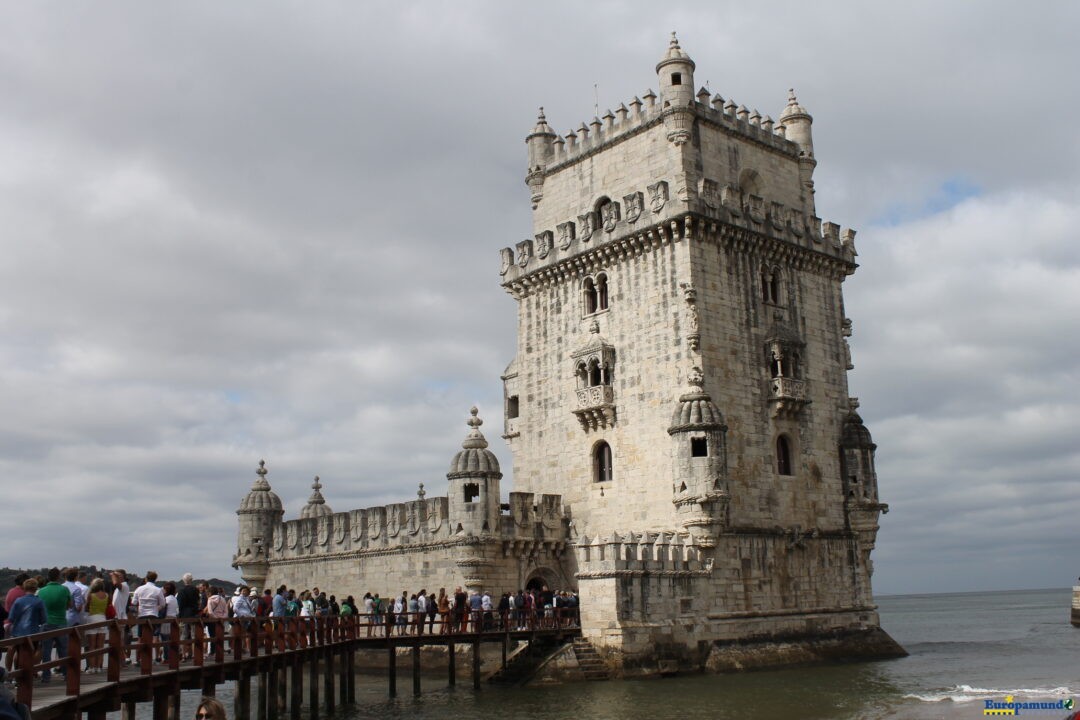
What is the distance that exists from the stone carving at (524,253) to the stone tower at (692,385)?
5cm

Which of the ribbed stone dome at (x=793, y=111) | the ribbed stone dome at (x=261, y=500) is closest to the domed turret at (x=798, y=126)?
the ribbed stone dome at (x=793, y=111)

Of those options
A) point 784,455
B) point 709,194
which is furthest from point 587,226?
point 784,455

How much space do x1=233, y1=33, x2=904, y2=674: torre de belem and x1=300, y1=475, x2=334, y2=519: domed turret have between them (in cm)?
894

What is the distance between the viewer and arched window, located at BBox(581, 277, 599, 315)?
3862 centimetres

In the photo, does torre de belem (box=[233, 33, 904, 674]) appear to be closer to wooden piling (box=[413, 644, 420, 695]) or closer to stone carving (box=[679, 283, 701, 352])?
stone carving (box=[679, 283, 701, 352])

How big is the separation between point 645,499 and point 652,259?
8.06m

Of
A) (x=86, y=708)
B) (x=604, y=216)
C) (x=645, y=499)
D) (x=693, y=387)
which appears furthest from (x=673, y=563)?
(x=86, y=708)

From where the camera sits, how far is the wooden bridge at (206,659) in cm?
1390

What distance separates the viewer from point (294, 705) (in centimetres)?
2677

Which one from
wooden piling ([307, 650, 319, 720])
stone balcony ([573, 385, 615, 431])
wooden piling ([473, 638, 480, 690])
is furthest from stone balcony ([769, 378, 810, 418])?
wooden piling ([307, 650, 319, 720])

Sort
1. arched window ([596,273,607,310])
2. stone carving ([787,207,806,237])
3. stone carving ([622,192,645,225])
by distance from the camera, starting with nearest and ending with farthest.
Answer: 1. stone carving ([622,192,645,225])
2. arched window ([596,273,607,310])
3. stone carving ([787,207,806,237])

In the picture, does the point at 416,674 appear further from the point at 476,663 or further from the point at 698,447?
the point at 698,447

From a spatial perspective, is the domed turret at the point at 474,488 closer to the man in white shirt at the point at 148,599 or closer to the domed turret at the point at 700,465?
the domed turret at the point at 700,465

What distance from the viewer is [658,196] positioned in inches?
1420
